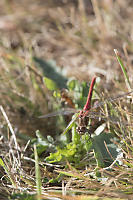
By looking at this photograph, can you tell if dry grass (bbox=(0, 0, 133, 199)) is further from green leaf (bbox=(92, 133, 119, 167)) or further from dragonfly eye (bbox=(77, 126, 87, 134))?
dragonfly eye (bbox=(77, 126, 87, 134))

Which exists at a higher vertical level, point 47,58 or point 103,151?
point 47,58

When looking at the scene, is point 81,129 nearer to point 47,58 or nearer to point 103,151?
point 103,151

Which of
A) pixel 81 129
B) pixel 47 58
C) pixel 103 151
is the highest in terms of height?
pixel 47 58

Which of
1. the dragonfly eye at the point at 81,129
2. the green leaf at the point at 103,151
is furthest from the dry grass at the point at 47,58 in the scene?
the dragonfly eye at the point at 81,129

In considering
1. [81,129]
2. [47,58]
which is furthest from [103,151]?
[47,58]

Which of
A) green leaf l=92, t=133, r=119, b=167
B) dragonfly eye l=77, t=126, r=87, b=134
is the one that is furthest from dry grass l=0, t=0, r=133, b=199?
dragonfly eye l=77, t=126, r=87, b=134

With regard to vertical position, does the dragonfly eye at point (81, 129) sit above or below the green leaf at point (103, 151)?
above

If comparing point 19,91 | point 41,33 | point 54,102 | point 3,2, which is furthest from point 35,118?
point 3,2

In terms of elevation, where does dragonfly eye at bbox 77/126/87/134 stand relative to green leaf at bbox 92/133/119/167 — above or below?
above

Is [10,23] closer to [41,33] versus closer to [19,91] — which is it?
[41,33]

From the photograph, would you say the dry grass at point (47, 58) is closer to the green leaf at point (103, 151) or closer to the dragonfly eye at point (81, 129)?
the green leaf at point (103, 151)

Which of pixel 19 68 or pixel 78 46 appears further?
pixel 78 46
